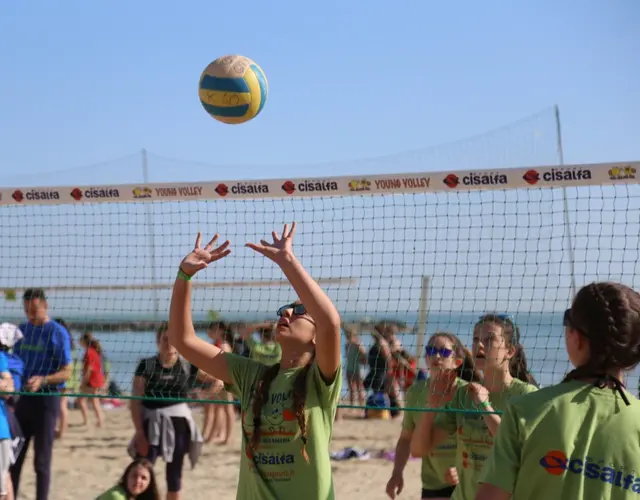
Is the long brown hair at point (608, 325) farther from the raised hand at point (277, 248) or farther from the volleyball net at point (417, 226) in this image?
the volleyball net at point (417, 226)

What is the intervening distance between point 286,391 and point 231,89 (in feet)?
9.45

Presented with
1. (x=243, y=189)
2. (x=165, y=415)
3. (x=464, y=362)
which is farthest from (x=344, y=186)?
(x=165, y=415)

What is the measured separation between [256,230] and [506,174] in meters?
2.34

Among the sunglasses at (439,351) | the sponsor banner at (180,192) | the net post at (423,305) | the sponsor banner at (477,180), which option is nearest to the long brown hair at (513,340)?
the sunglasses at (439,351)

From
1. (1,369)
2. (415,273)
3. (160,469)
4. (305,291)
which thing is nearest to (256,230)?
(415,273)

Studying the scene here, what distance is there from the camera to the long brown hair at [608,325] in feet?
7.80

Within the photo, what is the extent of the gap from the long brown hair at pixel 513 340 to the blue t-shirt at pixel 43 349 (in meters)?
3.95

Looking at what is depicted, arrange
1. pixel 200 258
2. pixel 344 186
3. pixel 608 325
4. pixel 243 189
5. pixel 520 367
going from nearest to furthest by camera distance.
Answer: pixel 608 325 < pixel 200 258 < pixel 520 367 < pixel 344 186 < pixel 243 189

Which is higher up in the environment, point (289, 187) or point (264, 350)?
point (289, 187)

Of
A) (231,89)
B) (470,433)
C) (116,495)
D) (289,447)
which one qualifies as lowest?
(116,495)

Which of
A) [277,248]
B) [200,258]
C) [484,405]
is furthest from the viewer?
[484,405]

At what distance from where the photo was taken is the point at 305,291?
11.4 ft

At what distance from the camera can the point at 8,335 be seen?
704 centimetres

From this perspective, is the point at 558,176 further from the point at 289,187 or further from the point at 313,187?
the point at 289,187
